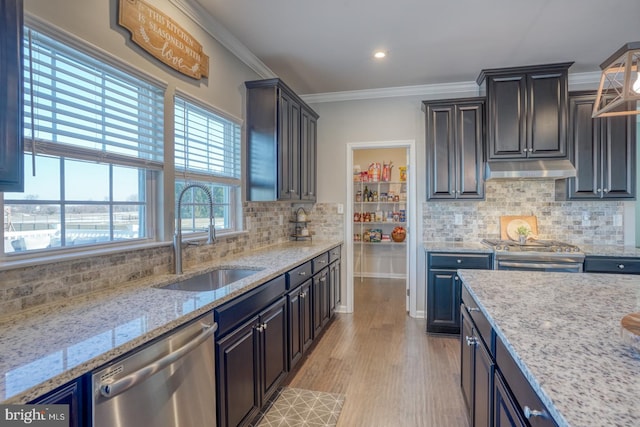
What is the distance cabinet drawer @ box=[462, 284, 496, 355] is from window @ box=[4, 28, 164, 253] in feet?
6.30

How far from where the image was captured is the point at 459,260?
3434 millimetres

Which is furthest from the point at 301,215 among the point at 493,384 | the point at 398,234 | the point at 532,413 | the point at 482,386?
the point at 532,413

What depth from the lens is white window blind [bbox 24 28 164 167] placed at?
1.44m

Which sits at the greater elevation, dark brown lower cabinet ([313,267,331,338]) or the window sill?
the window sill

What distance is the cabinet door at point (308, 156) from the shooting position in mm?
3766

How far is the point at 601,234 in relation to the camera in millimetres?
3654

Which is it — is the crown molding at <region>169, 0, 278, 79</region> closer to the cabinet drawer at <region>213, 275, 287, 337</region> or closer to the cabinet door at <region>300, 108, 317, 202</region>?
the cabinet door at <region>300, 108, 317, 202</region>

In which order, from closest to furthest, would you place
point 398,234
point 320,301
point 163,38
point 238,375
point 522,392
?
point 522,392
point 238,375
point 163,38
point 320,301
point 398,234

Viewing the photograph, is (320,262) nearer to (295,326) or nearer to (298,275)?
(298,275)

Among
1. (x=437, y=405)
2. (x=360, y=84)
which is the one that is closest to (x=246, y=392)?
(x=437, y=405)

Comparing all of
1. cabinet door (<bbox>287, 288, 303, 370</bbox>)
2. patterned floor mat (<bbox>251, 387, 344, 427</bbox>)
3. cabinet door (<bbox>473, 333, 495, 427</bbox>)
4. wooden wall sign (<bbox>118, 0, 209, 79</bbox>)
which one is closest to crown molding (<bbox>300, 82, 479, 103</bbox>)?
wooden wall sign (<bbox>118, 0, 209, 79</bbox>)

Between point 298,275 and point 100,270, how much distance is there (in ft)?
4.50

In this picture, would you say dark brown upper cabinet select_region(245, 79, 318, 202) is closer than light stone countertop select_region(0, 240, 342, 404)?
No

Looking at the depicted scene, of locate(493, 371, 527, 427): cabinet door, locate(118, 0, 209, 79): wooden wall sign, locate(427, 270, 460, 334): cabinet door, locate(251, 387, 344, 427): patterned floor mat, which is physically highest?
locate(118, 0, 209, 79): wooden wall sign
